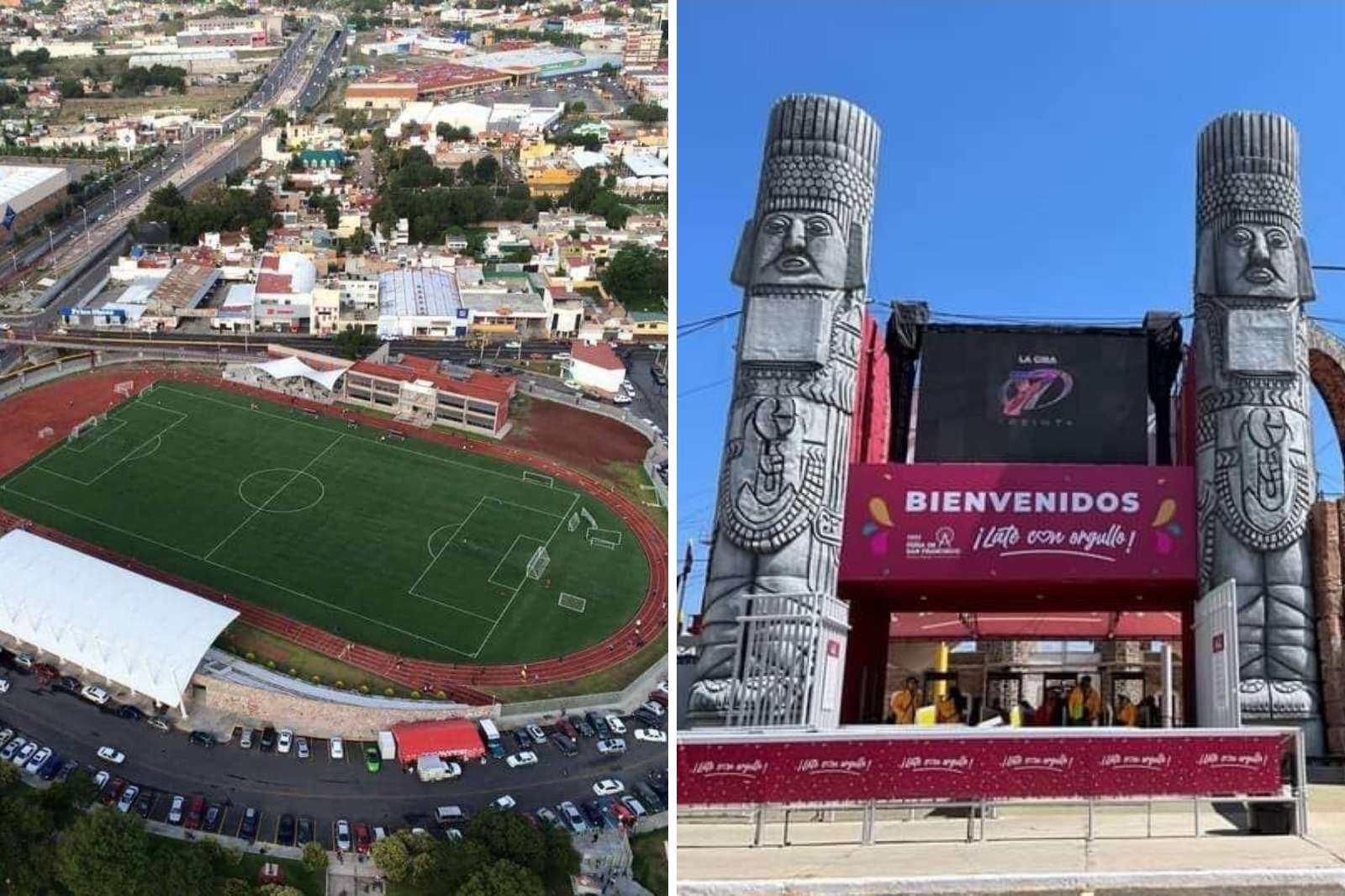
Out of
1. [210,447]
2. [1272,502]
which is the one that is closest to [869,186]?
[1272,502]

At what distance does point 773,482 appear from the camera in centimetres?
1288

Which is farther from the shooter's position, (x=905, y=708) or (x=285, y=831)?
(x=285, y=831)

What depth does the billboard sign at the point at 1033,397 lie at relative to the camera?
49.6ft

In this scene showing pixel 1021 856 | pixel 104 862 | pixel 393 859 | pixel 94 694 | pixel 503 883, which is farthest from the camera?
pixel 94 694

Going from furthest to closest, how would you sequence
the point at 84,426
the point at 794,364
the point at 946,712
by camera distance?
the point at 84,426
the point at 794,364
the point at 946,712

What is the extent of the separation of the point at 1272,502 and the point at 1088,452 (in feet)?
7.90

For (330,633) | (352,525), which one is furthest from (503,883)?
(352,525)

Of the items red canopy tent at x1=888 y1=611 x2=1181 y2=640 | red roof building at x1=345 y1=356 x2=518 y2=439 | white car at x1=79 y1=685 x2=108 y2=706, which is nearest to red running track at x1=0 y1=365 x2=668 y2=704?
red roof building at x1=345 y1=356 x2=518 y2=439

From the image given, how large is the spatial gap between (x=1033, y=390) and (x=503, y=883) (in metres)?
9.24

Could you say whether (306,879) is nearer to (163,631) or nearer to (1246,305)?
(163,631)

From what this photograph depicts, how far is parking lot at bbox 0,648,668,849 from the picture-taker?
16.8 m

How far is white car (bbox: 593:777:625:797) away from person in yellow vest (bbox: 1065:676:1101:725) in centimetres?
751

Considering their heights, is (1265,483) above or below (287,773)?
above

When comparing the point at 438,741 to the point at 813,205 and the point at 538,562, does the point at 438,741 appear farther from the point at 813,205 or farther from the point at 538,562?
the point at 813,205
